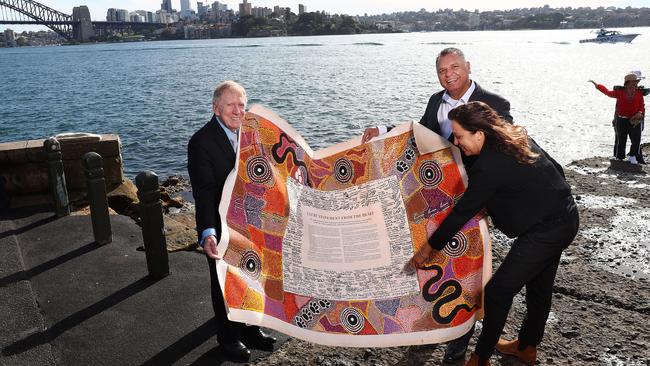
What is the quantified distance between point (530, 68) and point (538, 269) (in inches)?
2956

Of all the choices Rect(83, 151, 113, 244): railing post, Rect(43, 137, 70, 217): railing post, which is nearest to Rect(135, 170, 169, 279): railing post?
Rect(83, 151, 113, 244): railing post

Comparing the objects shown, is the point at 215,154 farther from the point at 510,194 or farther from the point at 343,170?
the point at 510,194

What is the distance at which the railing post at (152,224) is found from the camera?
19.3 feet

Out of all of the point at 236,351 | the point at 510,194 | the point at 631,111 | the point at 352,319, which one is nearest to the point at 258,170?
the point at 352,319

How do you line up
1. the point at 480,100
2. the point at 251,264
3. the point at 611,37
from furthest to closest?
the point at 611,37 → the point at 480,100 → the point at 251,264

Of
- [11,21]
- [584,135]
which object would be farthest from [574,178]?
[11,21]

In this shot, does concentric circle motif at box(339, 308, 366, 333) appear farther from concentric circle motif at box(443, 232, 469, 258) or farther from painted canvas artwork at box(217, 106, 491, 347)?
concentric circle motif at box(443, 232, 469, 258)

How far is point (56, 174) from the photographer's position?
8023mm

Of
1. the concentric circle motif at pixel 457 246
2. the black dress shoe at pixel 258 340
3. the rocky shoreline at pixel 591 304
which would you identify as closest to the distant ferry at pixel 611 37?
the rocky shoreline at pixel 591 304

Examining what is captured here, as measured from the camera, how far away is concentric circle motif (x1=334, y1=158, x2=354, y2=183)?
14.5ft

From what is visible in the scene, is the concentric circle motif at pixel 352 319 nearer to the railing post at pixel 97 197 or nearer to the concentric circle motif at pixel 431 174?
the concentric circle motif at pixel 431 174

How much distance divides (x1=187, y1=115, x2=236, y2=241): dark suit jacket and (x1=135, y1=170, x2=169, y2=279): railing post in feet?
5.80

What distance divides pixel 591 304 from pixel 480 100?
2.81 m

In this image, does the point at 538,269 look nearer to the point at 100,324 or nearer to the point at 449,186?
the point at 449,186
